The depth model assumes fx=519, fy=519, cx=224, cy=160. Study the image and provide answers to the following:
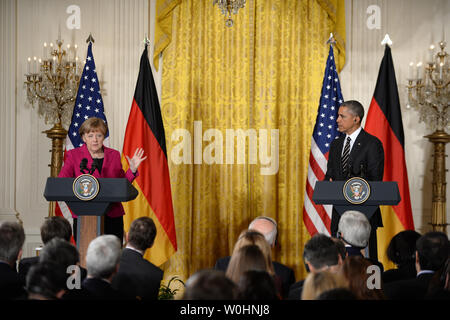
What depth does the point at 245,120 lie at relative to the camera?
265 inches

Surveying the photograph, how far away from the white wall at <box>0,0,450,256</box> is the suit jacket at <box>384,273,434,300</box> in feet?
13.8

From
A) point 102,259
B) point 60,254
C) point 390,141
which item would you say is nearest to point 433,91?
point 390,141

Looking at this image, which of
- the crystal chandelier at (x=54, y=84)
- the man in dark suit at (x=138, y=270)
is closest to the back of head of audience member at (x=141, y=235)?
the man in dark suit at (x=138, y=270)

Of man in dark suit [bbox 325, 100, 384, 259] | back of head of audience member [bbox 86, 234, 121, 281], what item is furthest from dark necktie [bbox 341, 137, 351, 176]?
back of head of audience member [bbox 86, 234, 121, 281]

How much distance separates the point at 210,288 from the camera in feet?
5.92

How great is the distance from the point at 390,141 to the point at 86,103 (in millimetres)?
3646

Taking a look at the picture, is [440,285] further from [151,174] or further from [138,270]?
[151,174]

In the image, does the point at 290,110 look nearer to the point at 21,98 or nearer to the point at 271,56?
the point at 271,56

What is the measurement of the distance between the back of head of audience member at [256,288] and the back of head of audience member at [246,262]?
0.53 metres

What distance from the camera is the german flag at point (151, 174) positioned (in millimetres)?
6102

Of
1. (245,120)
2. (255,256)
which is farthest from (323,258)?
(245,120)

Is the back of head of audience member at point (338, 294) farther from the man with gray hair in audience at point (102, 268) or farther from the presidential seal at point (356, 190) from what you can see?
the presidential seal at point (356, 190)
